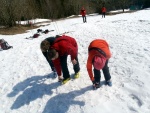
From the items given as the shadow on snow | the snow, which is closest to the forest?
the snow

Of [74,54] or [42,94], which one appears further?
[42,94]

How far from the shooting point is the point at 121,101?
4.69m

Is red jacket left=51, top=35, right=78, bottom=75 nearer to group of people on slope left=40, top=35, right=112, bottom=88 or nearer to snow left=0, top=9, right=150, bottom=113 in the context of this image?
group of people on slope left=40, top=35, right=112, bottom=88

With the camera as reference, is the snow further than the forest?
No

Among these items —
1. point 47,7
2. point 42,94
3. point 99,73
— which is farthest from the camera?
point 47,7

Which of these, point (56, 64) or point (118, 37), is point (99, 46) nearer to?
point (56, 64)

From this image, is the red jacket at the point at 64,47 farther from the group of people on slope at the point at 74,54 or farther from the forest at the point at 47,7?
the forest at the point at 47,7

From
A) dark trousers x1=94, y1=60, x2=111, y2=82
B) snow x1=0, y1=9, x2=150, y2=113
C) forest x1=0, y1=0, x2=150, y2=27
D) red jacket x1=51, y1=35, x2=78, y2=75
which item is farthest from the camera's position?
forest x1=0, y1=0, x2=150, y2=27

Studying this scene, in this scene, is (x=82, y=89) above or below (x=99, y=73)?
below

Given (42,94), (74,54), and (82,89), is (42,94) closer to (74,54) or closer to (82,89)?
(82,89)

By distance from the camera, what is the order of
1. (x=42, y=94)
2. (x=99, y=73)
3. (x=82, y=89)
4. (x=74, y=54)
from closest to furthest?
(x=99, y=73) → (x=74, y=54) → (x=82, y=89) → (x=42, y=94)

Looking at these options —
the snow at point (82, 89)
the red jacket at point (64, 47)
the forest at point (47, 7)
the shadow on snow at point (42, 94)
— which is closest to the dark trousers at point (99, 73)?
the snow at point (82, 89)

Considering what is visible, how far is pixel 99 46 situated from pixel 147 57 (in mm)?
2746

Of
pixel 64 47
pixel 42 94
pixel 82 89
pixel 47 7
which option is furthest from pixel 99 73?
pixel 47 7
